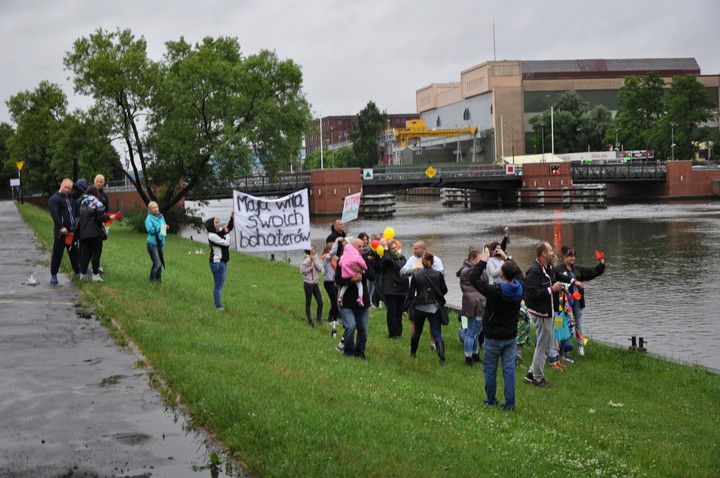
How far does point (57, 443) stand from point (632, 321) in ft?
59.6

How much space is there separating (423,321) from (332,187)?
75121mm

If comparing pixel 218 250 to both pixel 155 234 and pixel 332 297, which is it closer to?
pixel 155 234

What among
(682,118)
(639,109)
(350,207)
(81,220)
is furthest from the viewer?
(639,109)

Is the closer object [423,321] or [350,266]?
[350,266]

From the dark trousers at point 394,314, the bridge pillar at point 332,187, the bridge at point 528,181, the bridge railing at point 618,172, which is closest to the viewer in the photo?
the dark trousers at point 394,314

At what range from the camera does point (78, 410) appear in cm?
833

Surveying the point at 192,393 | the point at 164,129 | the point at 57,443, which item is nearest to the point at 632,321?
the point at 192,393

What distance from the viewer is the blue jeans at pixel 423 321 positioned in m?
13.7

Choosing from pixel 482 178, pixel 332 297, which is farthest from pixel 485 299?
pixel 482 178

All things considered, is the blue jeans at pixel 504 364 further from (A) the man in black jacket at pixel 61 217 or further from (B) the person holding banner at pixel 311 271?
(A) the man in black jacket at pixel 61 217

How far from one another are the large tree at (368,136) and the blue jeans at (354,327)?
13525 cm

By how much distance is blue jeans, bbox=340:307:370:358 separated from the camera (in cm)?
1291

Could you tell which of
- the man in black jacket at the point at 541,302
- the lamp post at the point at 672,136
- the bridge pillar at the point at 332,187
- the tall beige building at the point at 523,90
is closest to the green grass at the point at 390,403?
the man in black jacket at the point at 541,302

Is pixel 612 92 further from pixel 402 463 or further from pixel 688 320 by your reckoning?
pixel 402 463
